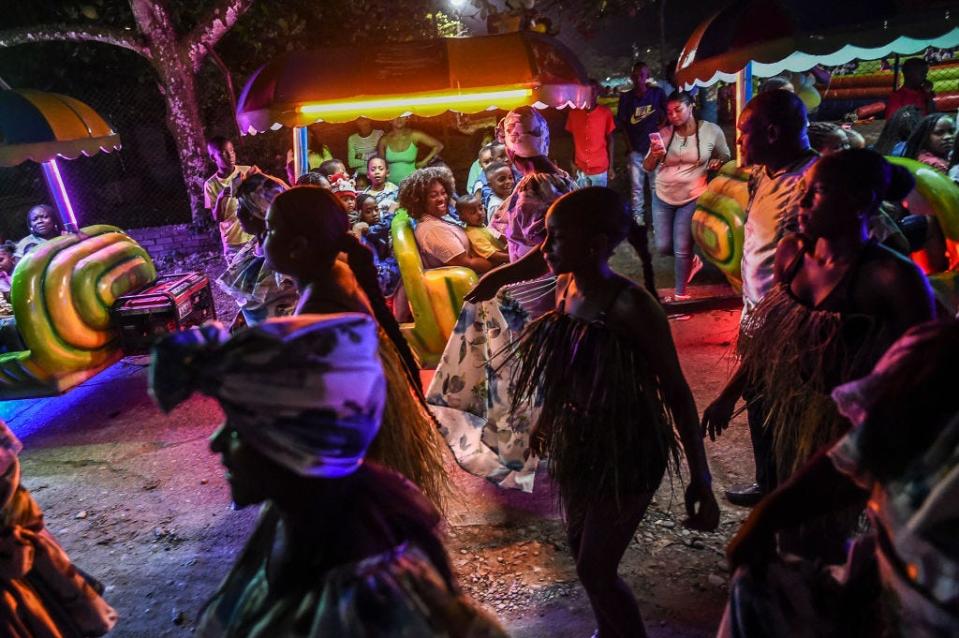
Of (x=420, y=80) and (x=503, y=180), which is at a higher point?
(x=420, y=80)

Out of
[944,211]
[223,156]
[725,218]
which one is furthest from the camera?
[223,156]

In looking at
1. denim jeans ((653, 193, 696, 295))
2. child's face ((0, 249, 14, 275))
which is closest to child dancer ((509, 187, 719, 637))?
denim jeans ((653, 193, 696, 295))

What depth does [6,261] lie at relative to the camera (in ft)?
25.6

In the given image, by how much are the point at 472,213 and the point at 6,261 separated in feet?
17.3

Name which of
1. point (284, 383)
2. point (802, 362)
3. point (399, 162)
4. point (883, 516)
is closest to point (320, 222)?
point (284, 383)

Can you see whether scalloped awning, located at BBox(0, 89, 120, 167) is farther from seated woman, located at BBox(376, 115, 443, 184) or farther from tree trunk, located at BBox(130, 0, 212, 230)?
tree trunk, located at BBox(130, 0, 212, 230)

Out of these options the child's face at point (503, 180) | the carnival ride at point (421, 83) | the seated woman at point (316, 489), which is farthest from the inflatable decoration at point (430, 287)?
the seated woman at point (316, 489)

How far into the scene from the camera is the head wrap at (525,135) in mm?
4598

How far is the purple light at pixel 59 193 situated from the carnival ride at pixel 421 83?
7.82 ft

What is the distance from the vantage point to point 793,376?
2877 millimetres

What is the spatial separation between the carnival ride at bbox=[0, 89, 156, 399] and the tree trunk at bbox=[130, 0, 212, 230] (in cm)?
399

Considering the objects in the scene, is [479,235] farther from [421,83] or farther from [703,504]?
[703,504]

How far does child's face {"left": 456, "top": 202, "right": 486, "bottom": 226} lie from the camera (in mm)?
6230

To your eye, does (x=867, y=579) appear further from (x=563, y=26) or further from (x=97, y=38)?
(x=563, y=26)
